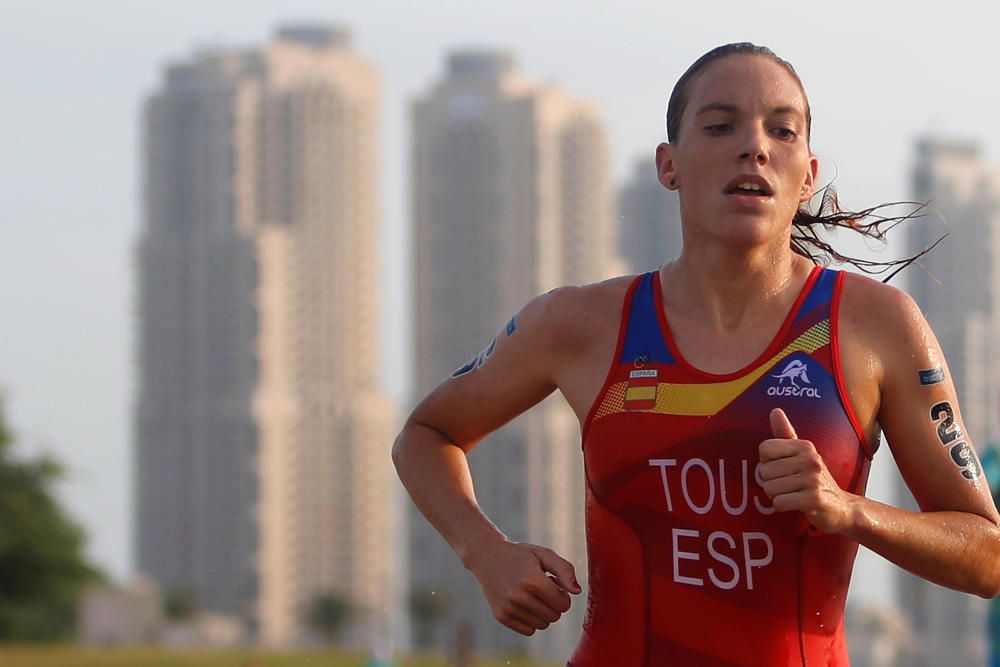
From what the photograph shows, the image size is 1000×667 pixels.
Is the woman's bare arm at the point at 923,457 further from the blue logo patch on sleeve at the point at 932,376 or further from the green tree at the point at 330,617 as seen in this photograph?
the green tree at the point at 330,617

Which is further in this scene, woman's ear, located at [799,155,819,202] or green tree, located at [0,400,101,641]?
green tree, located at [0,400,101,641]

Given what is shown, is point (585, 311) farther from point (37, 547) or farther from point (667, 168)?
point (37, 547)

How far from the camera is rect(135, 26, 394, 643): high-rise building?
15462cm

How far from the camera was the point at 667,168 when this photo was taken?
176 inches

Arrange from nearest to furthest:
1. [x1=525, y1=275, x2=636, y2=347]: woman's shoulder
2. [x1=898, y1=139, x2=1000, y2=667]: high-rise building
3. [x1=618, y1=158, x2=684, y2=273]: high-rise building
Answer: [x1=525, y1=275, x2=636, y2=347]: woman's shoulder
[x1=898, y1=139, x2=1000, y2=667]: high-rise building
[x1=618, y1=158, x2=684, y2=273]: high-rise building

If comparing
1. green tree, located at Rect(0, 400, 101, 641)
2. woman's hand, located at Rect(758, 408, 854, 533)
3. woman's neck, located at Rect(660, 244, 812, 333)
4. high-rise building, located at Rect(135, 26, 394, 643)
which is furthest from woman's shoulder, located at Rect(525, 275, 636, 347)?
high-rise building, located at Rect(135, 26, 394, 643)

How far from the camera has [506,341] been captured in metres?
4.64

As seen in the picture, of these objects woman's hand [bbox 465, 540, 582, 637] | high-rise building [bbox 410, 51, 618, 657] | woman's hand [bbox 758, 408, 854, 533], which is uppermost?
high-rise building [bbox 410, 51, 618, 657]

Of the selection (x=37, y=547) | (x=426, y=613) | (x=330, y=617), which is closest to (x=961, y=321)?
(x=426, y=613)

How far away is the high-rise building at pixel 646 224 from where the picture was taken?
154000mm

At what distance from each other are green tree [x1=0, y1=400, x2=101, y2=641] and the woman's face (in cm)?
6481

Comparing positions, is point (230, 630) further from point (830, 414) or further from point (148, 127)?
point (830, 414)

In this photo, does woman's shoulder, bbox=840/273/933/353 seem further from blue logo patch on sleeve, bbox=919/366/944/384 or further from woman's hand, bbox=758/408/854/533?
woman's hand, bbox=758/408/854/533

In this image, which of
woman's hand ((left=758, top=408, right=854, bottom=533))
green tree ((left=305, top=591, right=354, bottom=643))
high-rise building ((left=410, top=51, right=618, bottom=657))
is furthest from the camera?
high-rise building ((left=410, top=51, right=618, bottom=657))
